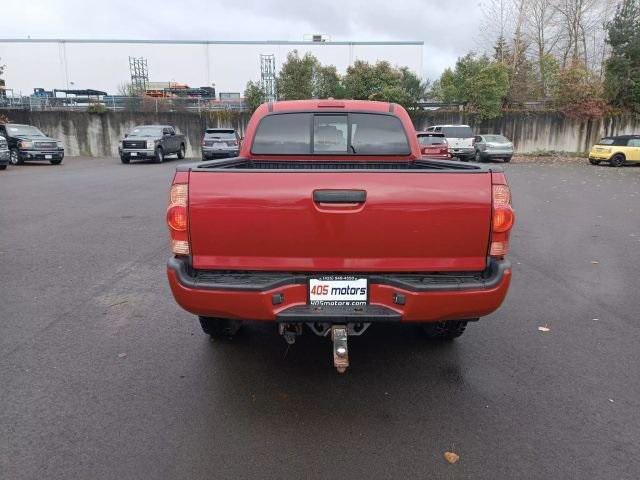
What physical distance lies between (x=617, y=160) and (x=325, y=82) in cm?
2148

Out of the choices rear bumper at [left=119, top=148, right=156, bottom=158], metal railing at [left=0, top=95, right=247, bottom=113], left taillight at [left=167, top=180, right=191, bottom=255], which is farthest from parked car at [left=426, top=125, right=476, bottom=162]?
left taillight at [left=167, top=180, right=191, bottom=255]

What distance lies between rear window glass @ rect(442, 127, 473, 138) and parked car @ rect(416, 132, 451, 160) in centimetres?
586

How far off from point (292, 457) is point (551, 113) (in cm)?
3673

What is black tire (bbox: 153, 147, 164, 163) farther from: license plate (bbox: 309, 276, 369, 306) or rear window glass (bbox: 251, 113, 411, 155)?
license plate (bbox: 309, 276, 369, 306)

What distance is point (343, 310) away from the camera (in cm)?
302

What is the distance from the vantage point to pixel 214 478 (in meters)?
2.54

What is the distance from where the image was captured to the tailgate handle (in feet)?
9.52

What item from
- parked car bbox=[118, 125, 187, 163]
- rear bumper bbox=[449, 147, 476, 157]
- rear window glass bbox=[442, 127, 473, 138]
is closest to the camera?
parked car bbox=[118, 125, 187, 163]

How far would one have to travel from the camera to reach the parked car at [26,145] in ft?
72.6

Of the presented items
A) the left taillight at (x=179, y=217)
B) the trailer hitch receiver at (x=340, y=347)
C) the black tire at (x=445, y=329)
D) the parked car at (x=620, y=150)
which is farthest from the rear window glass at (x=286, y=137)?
the parked car at (x=620, y=150)

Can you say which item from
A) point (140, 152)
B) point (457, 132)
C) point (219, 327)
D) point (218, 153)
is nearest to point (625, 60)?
point (457, 132)

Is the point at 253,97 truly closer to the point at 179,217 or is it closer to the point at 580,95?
the point at 580,95

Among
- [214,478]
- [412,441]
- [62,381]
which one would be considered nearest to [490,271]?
[412,441]

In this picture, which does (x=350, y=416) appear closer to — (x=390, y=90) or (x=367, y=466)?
(x=367, y=466)
